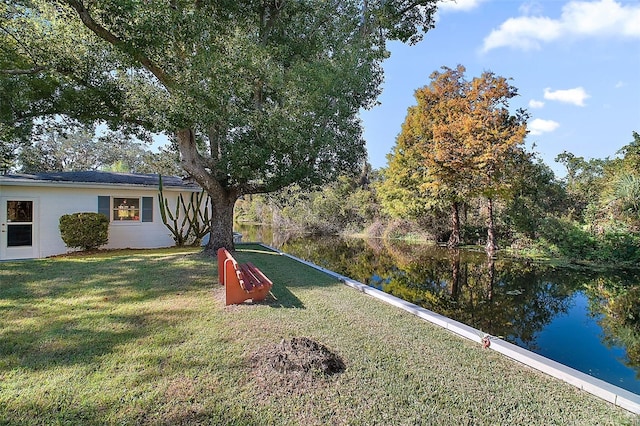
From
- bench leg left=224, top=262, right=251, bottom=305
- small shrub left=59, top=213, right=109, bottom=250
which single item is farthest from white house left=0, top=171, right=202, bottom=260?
bench leg left=224, top=262, right=251, bottom=305

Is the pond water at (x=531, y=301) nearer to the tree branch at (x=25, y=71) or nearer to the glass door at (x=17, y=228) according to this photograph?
the glass door at (x=17, y=228)

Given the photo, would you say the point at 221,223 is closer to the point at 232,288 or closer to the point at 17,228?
the point at 232,288

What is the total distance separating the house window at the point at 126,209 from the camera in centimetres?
1209

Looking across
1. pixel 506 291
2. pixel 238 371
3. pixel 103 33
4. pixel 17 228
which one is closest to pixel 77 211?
pixel 17 228

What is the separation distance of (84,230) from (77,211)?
115 centimetres

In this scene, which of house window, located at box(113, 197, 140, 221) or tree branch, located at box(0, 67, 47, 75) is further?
house window, located at box(113, 197, 140, 221)

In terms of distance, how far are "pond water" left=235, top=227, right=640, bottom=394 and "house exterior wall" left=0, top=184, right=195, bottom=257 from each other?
6662mm

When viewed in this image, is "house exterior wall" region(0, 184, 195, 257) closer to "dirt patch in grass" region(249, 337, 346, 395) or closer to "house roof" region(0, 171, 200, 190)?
"house roof" region(0, 171, 200, 190)

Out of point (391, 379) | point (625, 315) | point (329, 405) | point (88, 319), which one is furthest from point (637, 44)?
point (88, 319)

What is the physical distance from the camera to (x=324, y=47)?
9.90m

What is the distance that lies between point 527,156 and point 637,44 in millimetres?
10735

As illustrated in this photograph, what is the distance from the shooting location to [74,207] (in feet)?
36.8

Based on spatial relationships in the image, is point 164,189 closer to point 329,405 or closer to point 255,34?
point 255,34

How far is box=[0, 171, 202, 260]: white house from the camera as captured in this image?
402 inches
